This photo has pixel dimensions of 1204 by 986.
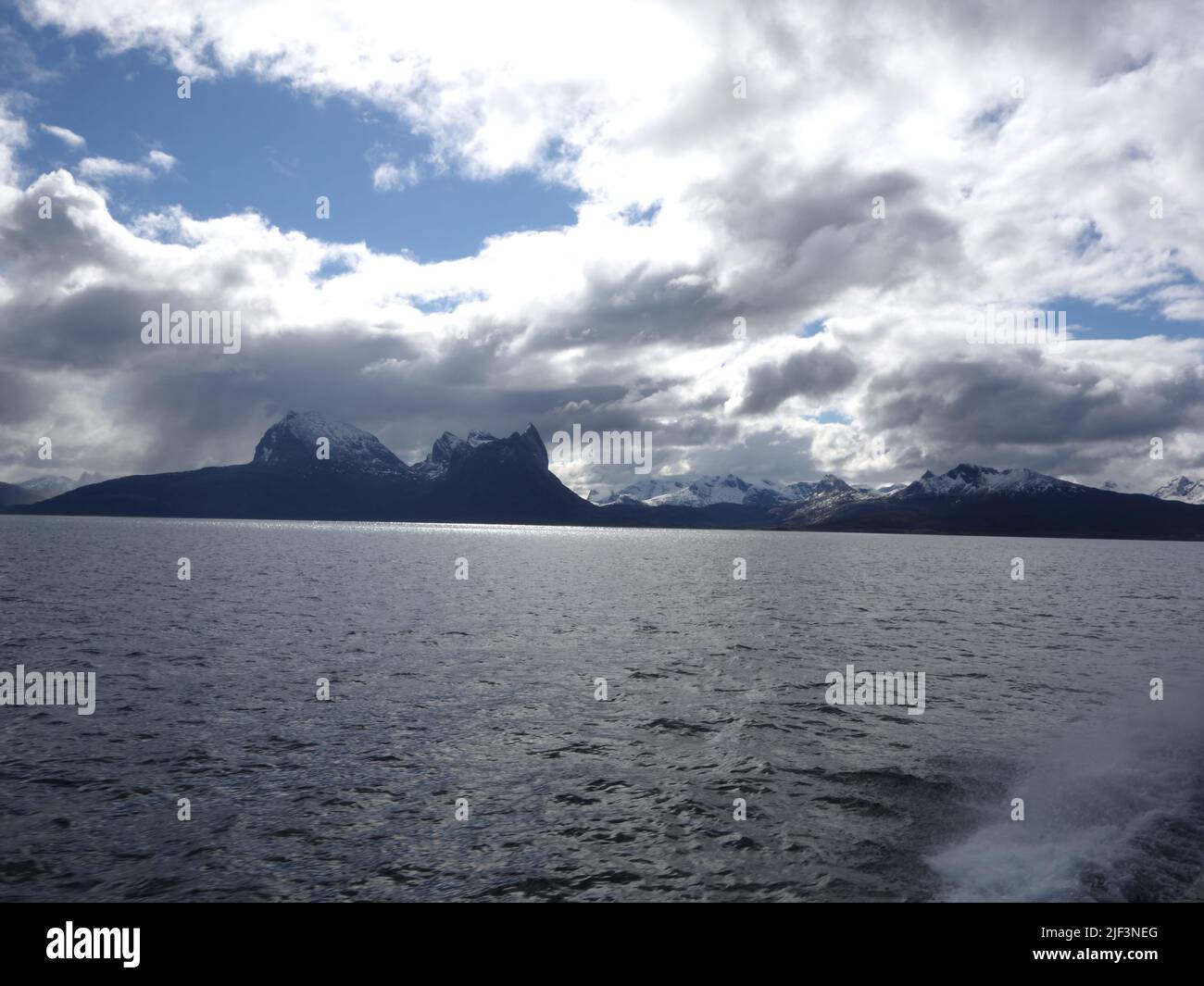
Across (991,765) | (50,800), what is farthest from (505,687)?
→ (991,765)

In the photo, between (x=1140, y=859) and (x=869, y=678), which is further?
(x=869, y=678)

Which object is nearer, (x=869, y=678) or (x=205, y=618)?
(x=869, y=678)

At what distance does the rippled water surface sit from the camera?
1973 cm

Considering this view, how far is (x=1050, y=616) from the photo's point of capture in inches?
3322

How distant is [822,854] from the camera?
20.9m

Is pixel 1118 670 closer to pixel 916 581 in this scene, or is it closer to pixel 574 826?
pixel 574 826

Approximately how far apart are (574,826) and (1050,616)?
8389cm

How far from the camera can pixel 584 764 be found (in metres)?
28.9

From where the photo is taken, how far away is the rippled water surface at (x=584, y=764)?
1973 centimetres
